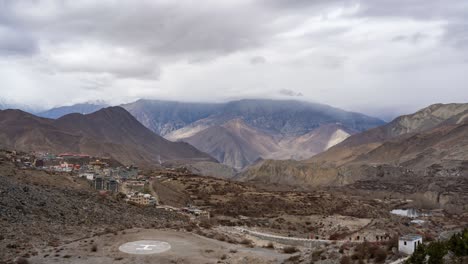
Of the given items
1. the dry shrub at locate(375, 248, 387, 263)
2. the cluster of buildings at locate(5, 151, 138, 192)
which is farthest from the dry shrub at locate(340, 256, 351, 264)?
the cluster of buildings at locate(5, 151, 138, 192)

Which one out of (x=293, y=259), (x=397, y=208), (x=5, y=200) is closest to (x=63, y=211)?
(x=5, y=200)

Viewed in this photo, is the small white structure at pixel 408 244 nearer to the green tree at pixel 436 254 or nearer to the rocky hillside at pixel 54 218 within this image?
the green tree at pixel 436 254

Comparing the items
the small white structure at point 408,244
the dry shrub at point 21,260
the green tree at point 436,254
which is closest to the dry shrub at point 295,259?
the small white structure at point 408,244

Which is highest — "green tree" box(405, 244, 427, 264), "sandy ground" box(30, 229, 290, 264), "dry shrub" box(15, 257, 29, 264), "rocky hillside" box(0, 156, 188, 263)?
"green tree" box(405, 244, 427, 264)

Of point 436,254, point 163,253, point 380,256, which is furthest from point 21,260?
point 436,254

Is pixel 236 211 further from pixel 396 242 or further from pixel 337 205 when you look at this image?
pixel 396 242

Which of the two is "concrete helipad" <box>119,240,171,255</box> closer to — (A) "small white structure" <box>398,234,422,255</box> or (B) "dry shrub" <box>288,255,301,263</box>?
(B) "dry shrub" <box>288,255,301,263</box>
